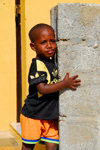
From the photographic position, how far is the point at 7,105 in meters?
5.18

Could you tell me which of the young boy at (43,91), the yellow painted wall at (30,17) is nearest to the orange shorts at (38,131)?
the young boy at (43,91)

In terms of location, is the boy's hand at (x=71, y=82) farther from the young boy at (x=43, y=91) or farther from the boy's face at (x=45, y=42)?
the boy's face at (x=45, y=42)

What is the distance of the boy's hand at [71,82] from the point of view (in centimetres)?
258

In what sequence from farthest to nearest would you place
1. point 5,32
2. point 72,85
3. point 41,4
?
point 5,32
point 41,4
point 72,85

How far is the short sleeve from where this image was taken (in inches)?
101

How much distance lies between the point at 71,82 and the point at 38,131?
0.51 meters

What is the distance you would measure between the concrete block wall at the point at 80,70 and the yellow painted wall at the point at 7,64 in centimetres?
259

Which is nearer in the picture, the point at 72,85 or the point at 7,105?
the point at 72,85

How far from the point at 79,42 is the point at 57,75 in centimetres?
33

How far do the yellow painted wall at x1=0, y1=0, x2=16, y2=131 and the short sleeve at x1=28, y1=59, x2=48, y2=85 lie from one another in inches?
102

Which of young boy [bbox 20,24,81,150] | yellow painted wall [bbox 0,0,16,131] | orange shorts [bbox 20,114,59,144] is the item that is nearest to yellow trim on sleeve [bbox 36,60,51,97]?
young boy [bbox 20,24,81,150]

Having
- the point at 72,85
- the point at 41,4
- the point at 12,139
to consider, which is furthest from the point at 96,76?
the point at 12,139

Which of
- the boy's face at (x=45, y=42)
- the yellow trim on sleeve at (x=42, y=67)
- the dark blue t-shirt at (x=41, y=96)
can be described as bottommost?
the dark blue t-shirt at (x=41, y=96)

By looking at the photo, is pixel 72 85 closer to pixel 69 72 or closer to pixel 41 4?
pixel 69 72
